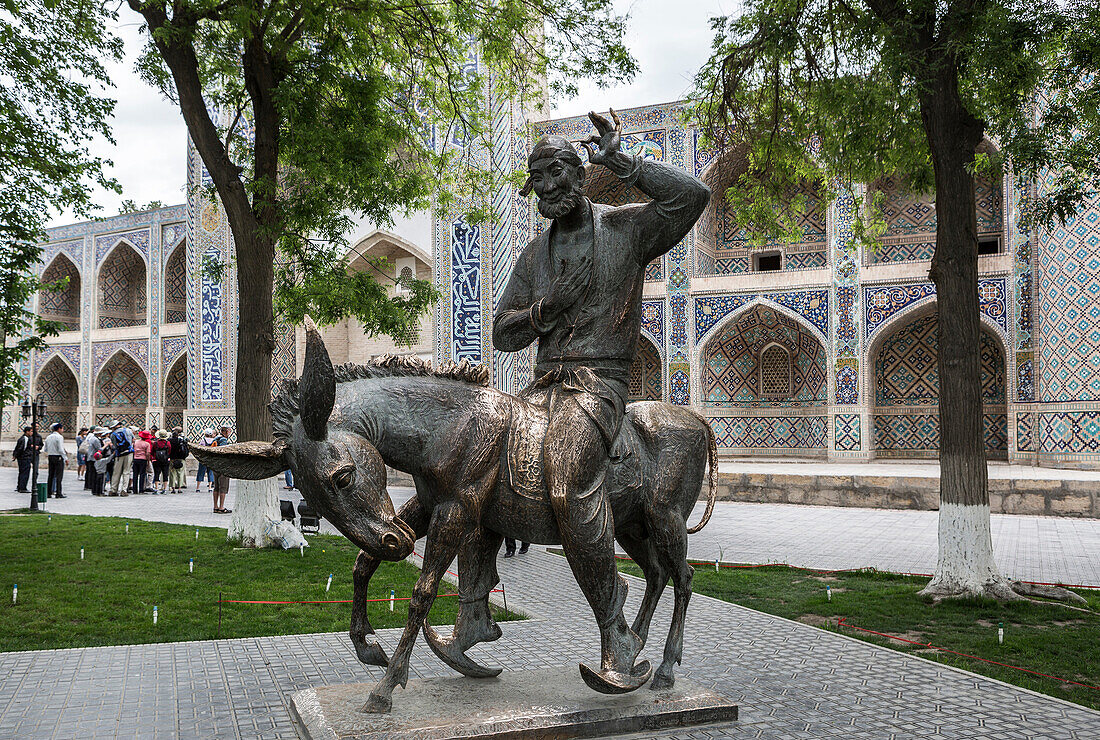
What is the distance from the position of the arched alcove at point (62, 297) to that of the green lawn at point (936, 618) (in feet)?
84.4

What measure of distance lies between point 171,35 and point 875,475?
1156 centimetres

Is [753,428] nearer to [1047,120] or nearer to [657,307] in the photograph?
[657,307]

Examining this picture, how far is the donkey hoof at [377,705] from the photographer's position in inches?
120

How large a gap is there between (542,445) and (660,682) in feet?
3.95

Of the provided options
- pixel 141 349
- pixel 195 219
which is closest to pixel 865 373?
pixel 195 219

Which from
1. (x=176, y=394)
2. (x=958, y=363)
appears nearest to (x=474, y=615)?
(x=958, y=363)

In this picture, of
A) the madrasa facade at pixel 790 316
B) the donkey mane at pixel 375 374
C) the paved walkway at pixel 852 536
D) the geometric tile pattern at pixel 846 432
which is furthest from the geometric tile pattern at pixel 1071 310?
the donkey mane at pixel 375 374

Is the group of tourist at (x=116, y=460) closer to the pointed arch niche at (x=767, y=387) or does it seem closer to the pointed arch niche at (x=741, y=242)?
the pointed arch niche at (x=767, y=387)

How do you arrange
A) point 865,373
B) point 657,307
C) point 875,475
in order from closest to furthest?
1. point 875,475
2. point 865,373
3. point 657,307

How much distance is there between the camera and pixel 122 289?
26.9m

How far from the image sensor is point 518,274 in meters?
3.63

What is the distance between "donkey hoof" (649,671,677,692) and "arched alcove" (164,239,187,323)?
81.1 feet

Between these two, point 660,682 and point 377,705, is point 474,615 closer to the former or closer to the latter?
point 377,705

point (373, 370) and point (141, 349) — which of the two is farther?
point (141, 349)
